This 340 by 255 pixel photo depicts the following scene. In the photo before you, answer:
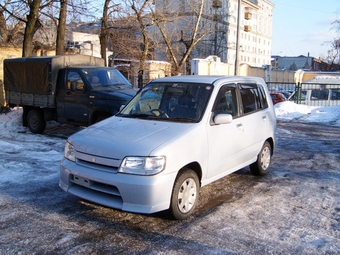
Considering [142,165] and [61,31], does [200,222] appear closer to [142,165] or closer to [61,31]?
[142,165]

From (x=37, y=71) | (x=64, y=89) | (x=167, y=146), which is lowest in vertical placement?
(x=167, y=146)

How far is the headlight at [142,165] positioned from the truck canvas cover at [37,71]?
730 cm

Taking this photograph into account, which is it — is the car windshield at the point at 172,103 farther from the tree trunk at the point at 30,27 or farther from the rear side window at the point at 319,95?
the rear side window at the point at 319,95

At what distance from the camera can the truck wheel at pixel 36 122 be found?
37.7 ft

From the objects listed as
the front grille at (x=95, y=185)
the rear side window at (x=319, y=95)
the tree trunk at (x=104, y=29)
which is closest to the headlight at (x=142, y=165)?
the front grille at (x=95, y=185)

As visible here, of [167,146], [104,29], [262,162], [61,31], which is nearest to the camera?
[167,146]

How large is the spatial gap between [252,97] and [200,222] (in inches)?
109

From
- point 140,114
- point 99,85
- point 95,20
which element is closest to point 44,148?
point 99,85

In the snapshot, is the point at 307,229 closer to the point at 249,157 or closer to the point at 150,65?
the point at 249,157

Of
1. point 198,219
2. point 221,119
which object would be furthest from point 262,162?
point 198,219

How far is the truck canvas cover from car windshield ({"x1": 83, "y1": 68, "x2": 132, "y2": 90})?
3.55 feet

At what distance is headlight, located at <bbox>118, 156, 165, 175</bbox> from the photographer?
13.9 ft

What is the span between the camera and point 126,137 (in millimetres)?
4645

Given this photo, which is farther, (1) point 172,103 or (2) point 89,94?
(2) point 89,94
